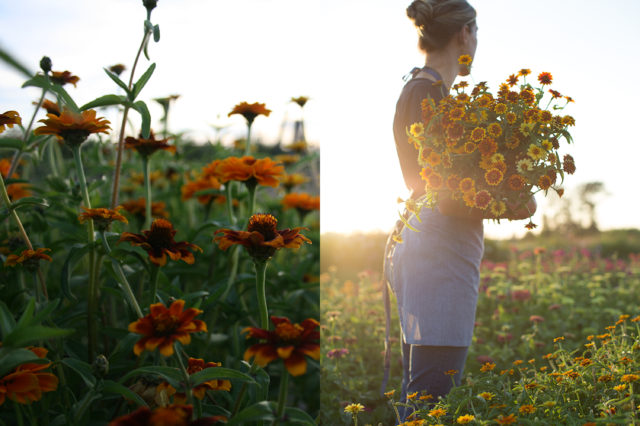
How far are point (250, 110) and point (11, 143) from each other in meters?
0.49

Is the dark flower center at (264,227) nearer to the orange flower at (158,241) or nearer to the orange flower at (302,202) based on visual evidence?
the orange flower at (158,241)

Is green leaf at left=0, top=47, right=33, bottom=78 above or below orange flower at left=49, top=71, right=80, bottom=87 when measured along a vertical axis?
below

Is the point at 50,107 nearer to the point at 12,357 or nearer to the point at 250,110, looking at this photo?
the point at 250,110

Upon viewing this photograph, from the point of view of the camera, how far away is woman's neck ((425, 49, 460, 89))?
120cm

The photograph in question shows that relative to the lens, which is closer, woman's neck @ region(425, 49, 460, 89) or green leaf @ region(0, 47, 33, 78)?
green leaf @ region(0, 47, 33, 78)

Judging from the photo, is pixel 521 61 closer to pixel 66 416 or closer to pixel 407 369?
pixel 407 369

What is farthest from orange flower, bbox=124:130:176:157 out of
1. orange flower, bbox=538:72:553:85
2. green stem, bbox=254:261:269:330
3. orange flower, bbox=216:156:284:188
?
orange flower, bbox=538:72:553:85

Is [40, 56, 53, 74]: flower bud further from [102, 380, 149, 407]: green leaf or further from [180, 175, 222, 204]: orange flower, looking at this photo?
[102, 380, 149, 407]: green leaf

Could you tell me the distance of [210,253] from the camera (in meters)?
1.54

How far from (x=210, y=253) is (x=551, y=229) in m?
3.03

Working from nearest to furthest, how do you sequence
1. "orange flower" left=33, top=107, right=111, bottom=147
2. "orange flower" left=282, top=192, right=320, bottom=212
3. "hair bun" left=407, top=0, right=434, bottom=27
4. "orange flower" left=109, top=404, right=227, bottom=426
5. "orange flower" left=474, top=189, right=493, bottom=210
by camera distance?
"orange flower" left=109, top=404, right=227, bottom=426
"orange flower" left=33, top=107, right=111, bottom=147
"orange flower" left=474, top=189, right=493, bottom=210
"hair bun" left=407, top=0, right=434, bottom=27
"orange flower" left=282, top=192, right=320, bottom=212

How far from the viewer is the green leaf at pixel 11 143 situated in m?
1.02

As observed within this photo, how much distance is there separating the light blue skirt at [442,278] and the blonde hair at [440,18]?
0.39 m

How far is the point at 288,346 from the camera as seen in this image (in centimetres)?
63
